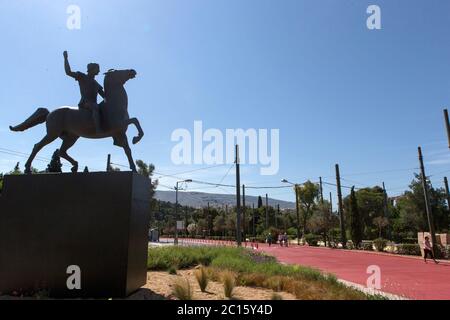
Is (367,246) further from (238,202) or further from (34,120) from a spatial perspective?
(34,120)

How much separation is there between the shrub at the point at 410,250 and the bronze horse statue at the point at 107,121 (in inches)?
1060

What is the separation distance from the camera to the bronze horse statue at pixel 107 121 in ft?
31.2

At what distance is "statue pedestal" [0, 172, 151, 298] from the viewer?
8.18 m

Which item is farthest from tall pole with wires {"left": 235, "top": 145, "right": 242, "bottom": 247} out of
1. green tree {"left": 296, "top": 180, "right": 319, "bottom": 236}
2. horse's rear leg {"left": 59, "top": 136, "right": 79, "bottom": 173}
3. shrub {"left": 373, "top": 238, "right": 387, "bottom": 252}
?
green tree {"left": 296, "top": 180, "right": 319, "bottom": 236}

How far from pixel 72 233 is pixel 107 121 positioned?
9.06 ft

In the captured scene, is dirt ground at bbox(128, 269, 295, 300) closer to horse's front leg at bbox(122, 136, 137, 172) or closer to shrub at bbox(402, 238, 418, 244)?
horse's front leg at bbox(122, 136, 137, 172)

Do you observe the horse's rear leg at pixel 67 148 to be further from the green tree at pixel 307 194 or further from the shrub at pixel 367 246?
the green tree at pixel 307 194

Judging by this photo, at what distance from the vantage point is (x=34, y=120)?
1020 cm

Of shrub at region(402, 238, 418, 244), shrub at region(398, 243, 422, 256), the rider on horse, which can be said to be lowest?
shrub at region(398, 243, 422, 256)

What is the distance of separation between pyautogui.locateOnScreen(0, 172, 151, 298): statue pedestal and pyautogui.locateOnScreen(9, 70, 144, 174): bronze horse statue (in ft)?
3.40

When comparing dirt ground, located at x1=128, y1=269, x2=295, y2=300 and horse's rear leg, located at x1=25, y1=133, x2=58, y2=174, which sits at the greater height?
horse's rear leg, located at x1=25, y1=133, x2=58, y2=174
